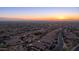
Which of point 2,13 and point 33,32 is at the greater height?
point 2,13

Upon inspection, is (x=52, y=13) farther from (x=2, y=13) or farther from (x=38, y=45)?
(x=2, y=13)

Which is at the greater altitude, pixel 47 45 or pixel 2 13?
pixel 2 13

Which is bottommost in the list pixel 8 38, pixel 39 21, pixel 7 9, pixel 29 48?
pixel 29 48

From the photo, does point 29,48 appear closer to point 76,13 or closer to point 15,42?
point 15,42

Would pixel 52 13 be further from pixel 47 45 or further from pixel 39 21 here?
pixel 47 45

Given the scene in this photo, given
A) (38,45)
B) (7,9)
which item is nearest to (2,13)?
(7,9)

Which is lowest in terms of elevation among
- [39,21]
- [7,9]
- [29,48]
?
[29,48]

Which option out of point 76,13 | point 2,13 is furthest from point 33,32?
point 76,13
